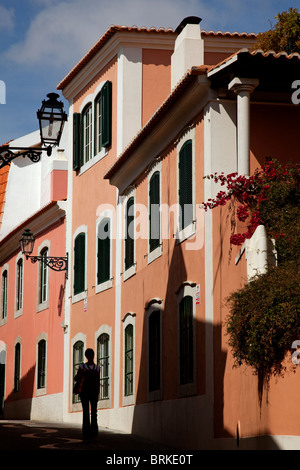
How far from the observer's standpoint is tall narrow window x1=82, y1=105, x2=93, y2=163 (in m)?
25.7

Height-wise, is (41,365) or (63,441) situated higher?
(41,365)

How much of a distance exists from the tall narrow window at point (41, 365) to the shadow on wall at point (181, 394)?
7872 mm

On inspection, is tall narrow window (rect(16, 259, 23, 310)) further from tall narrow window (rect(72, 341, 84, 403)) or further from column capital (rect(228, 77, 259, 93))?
column capital (rect(228, 77, 259, 93))

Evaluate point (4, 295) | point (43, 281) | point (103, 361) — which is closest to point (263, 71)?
point (103, 361)

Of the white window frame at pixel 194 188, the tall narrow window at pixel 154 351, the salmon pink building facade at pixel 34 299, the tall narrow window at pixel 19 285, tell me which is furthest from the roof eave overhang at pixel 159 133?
the tall narrow window at pixel 19 285

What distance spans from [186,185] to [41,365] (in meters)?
12.0

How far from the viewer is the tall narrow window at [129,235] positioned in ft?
70.2

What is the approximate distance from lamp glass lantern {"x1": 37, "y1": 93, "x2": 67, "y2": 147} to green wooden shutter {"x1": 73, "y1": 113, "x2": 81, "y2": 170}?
41.8 feet

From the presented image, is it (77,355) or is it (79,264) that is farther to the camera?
(79,264)

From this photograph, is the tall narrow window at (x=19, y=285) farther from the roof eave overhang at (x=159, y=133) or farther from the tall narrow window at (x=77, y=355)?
the roof eave overhang at (x=159, y=133)

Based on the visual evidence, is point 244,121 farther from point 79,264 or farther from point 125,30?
point 79,264

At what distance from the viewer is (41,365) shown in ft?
91.8

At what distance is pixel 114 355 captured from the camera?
22.3 m
